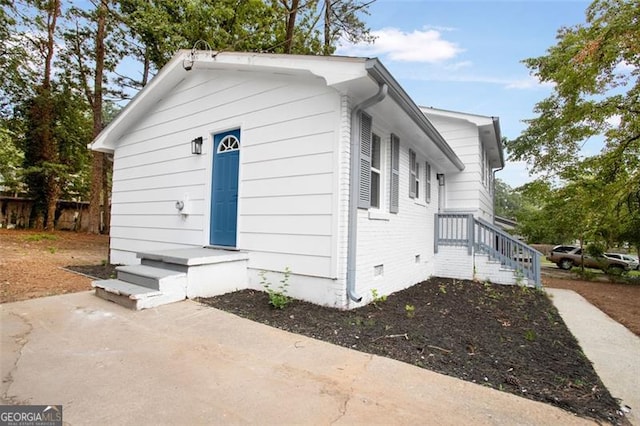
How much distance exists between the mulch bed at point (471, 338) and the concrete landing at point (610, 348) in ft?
0.33

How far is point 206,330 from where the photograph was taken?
3457mm

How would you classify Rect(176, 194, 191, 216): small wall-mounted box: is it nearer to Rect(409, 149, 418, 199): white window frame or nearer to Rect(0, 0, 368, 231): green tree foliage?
Rect(409, 149, 418, 199): white window frame

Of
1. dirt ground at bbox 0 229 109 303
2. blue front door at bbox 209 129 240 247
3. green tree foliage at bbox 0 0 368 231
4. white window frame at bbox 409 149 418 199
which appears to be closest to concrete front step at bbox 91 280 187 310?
dirt ground at bbox 0 229 109 303

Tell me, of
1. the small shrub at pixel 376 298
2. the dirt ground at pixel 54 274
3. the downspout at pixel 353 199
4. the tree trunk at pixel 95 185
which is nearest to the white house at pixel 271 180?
the downspout at pixel 353 199

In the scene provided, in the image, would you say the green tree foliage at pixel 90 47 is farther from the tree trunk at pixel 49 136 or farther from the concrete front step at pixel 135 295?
the concrete front step at pixel 135 295

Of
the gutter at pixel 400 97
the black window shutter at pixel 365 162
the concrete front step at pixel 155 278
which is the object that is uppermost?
the gutter at pixel 400 97

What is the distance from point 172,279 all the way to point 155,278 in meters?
0.20

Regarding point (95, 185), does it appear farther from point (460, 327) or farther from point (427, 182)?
point (460, 327)

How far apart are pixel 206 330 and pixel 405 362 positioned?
199cm

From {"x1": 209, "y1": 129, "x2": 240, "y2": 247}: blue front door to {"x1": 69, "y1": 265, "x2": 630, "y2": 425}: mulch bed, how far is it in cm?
116

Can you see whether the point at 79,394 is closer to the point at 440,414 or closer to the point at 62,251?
the point at 440,414

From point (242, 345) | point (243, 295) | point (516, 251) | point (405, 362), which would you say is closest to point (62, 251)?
point (243, 295)

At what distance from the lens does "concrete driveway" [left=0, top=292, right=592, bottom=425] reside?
6.72 feet

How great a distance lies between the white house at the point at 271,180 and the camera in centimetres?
434
